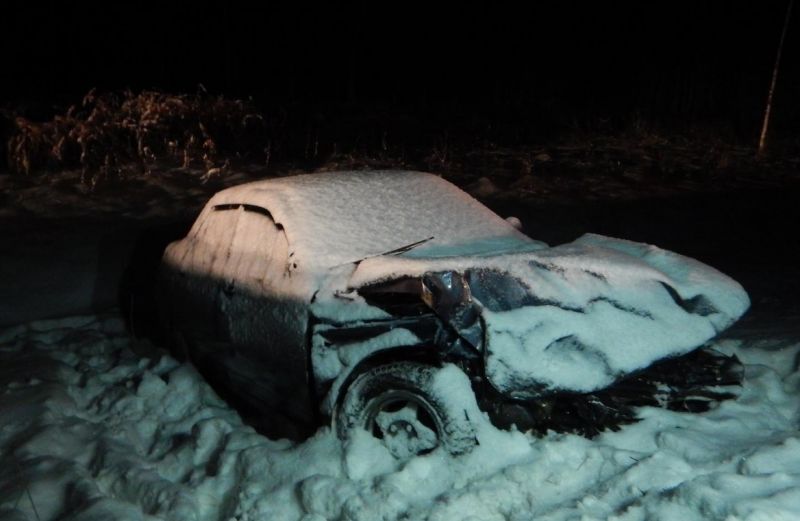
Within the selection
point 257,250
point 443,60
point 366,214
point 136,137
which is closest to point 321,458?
point 257,250

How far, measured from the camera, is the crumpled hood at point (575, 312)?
3693 millimetres

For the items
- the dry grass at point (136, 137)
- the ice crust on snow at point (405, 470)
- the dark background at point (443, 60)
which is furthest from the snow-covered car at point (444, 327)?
the dark background at point (443, 60)

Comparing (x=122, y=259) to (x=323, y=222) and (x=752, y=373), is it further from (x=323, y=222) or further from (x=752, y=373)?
(x=752, y=373)

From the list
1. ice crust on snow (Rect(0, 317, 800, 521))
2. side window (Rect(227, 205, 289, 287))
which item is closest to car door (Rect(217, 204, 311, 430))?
side window (Rect(227, 205, 289, 287))

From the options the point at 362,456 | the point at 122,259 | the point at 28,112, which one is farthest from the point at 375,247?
the point at 28,112

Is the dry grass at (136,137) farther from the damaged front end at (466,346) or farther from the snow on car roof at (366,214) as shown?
the damaged front end at (466,346)

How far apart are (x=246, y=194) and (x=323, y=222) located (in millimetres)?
859

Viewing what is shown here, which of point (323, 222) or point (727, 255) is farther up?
point (323, 222)

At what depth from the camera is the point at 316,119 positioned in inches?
640

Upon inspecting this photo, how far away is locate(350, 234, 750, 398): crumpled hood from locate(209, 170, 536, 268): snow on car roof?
34 centimetres

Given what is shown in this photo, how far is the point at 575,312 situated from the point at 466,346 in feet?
1.95

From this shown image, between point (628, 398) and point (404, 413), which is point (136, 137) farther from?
point (628, 398)

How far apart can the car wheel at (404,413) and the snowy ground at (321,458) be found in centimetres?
8

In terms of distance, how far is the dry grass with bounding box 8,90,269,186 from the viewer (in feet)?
40.3
